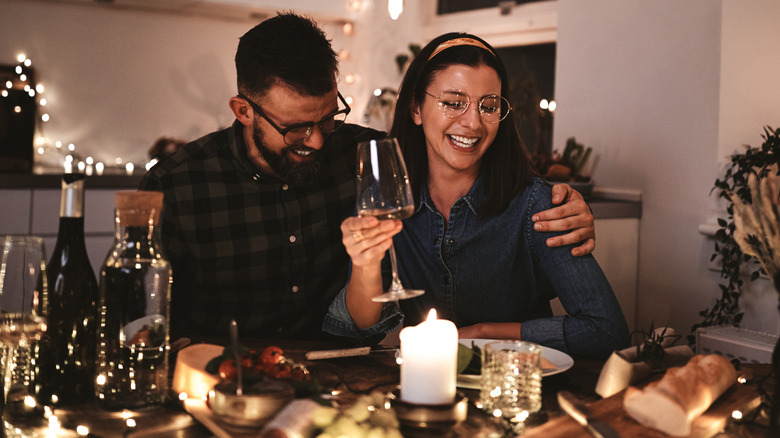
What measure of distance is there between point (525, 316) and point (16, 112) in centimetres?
263

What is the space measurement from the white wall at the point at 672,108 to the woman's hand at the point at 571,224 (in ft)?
3.35

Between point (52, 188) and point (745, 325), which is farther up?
point (52, 188)

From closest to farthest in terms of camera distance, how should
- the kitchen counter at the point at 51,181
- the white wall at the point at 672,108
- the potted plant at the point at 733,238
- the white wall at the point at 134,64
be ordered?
the potted plant at the point at 733,238
the white wall at the point at 672,108
the kitchen counter at the point at 51,181
the white wall at the point at 134,64

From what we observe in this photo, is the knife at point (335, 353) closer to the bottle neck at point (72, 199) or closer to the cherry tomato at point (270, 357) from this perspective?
the cherry tomato at point (270, 357)

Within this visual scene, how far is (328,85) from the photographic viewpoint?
168 centimetres

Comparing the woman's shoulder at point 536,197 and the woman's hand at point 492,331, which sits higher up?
the woman's shoulder at point 536,197

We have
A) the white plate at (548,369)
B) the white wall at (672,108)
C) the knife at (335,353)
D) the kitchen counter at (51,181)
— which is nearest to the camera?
the white plate at (548,369)

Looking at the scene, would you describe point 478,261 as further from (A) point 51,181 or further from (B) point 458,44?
(A) point 51,181

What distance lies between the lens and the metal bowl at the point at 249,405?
89cm

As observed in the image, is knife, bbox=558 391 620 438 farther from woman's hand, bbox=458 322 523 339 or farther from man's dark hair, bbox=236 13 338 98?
man's dark hair, bbox=236 13 338 98

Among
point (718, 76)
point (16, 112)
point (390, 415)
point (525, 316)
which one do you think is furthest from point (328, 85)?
point (16, 112)

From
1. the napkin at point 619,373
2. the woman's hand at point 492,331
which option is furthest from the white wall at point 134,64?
the napkin at point 619,373

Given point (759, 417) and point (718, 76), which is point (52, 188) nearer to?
point (718, 76)

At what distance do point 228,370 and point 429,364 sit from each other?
0.87ft
